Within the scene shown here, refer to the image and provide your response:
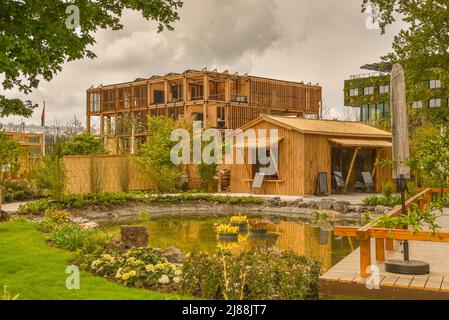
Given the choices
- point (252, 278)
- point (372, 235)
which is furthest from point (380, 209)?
point (252, 278)

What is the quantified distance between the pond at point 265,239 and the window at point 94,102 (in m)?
37.6

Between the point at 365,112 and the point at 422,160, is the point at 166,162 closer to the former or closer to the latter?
the point at 422,160

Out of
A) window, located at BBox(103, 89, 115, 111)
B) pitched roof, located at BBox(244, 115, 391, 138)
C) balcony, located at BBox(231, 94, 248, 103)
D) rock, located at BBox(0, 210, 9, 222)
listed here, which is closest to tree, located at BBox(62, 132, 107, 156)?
balcony, located at BBox(231, 94, 248, 103)

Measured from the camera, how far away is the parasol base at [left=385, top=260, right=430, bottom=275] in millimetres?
6352

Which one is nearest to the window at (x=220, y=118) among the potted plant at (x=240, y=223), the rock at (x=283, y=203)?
the rock at (x=283, y=203)

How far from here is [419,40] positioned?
17766 millimetres

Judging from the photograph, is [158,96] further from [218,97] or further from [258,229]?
[258,229]

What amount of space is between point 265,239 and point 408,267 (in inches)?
249

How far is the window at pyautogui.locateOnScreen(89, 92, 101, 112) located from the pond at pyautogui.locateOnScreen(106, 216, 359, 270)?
37626 millimetres

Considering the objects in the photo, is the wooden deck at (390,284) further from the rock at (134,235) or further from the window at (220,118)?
the window at (220,118)

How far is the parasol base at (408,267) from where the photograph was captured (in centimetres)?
635

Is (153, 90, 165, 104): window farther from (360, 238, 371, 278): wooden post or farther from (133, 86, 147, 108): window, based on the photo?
(360, 238, 371, 278): wooden post

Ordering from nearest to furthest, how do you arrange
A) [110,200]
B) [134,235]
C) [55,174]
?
[134,235]
[55,174]
[110,200]
